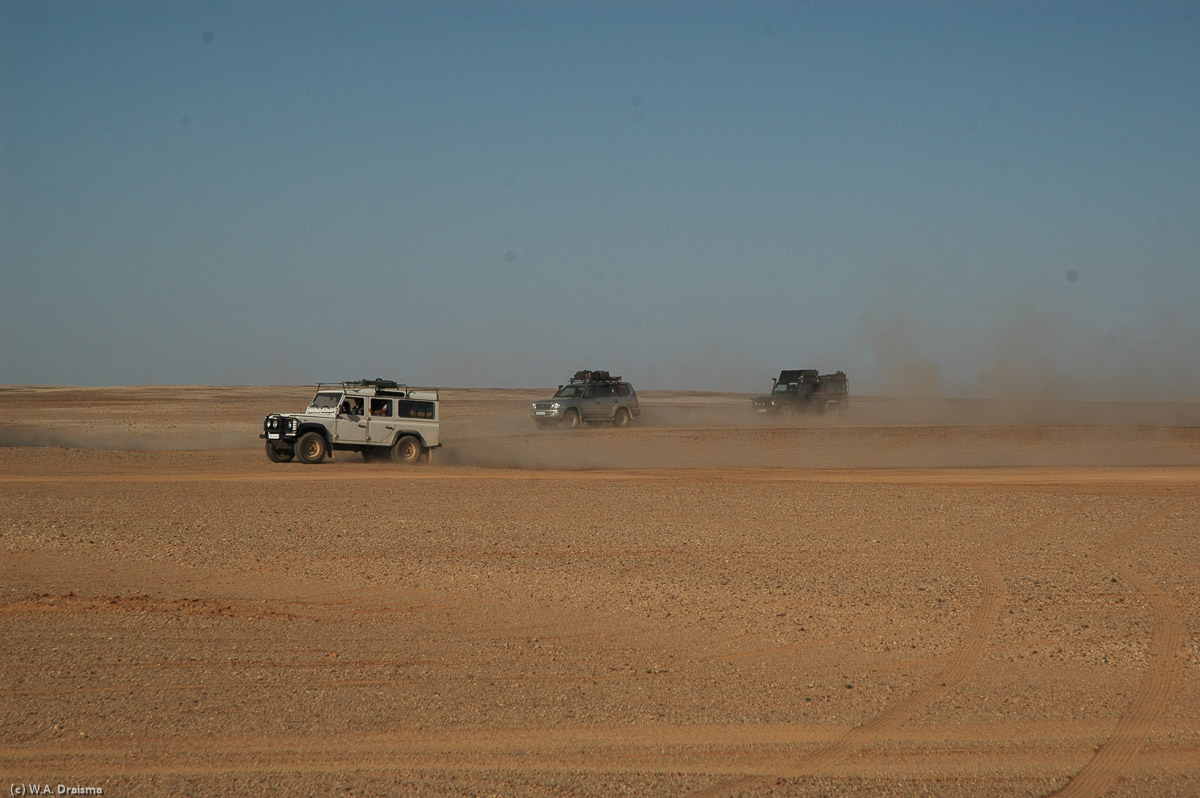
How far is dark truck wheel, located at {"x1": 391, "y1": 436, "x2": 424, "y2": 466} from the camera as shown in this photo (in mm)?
27234

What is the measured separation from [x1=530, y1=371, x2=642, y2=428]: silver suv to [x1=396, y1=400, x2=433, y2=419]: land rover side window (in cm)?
1769

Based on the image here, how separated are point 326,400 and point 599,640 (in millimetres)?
19292

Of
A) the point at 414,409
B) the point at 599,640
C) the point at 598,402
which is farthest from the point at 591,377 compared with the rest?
the point at 599,640

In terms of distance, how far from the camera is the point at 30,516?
16.2m

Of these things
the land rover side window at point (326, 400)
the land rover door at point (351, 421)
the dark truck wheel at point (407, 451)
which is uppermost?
the land rover side window at point (326, 400)

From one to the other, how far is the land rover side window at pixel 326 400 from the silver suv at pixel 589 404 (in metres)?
19.4

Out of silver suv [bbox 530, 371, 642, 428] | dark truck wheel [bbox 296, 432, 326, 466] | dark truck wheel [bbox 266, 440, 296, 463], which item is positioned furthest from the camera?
silver suv [bbox 530, 371, 642, 428]

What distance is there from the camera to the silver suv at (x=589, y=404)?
4584cm

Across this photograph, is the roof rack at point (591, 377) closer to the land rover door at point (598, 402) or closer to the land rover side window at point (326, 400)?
the land rover door at point (598, 402)

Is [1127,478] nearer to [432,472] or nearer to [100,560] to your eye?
[432,472]

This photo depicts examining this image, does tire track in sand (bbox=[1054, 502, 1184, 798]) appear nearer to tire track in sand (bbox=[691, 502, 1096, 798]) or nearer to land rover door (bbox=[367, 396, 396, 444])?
tire track in sand (bbox=[691, 502, 1096, 798])

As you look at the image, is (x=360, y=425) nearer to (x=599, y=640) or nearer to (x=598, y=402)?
(x=599, y=640)

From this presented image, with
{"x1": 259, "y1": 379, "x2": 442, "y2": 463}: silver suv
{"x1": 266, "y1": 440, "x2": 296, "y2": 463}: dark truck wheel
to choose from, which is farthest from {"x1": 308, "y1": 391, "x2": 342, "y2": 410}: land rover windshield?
{"x1": 266, "y1": 440, "x2": 296, "y2": 463}: dark truck wheel

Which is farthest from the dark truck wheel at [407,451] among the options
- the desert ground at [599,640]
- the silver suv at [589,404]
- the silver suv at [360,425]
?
the silver suv at [589,404]
